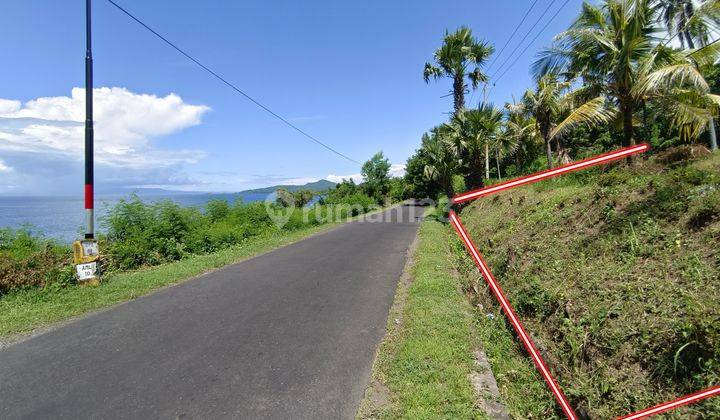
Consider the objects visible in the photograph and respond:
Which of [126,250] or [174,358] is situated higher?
[126,250]

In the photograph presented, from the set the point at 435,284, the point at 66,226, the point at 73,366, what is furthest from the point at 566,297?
the point at 66,226

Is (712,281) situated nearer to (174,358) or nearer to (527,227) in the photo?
(527,227)

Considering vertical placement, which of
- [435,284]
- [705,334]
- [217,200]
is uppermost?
[217,200]

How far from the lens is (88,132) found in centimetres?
703

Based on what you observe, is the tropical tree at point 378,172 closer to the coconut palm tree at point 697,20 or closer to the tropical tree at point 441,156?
the tropical tree at point 441,156

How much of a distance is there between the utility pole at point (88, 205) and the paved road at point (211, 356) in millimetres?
1775

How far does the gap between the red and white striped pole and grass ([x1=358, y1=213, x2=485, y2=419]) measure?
671 cm

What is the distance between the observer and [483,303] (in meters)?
5.83

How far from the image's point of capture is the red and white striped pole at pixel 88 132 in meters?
6.93

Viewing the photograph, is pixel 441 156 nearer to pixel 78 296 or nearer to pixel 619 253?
pixel 619 253

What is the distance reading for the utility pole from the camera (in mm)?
6918

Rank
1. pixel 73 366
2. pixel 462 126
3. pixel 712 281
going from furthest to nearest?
pixel 462 126 < pixel 73 366 < pixel 712 281

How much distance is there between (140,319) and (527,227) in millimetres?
7859

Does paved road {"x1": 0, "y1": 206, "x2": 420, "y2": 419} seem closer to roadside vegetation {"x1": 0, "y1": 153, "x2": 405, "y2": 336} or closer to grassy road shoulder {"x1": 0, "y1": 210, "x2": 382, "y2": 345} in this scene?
grassy road shoulder {"x1": 0, "y1": 210, "x2": 382, "y2": 345}
